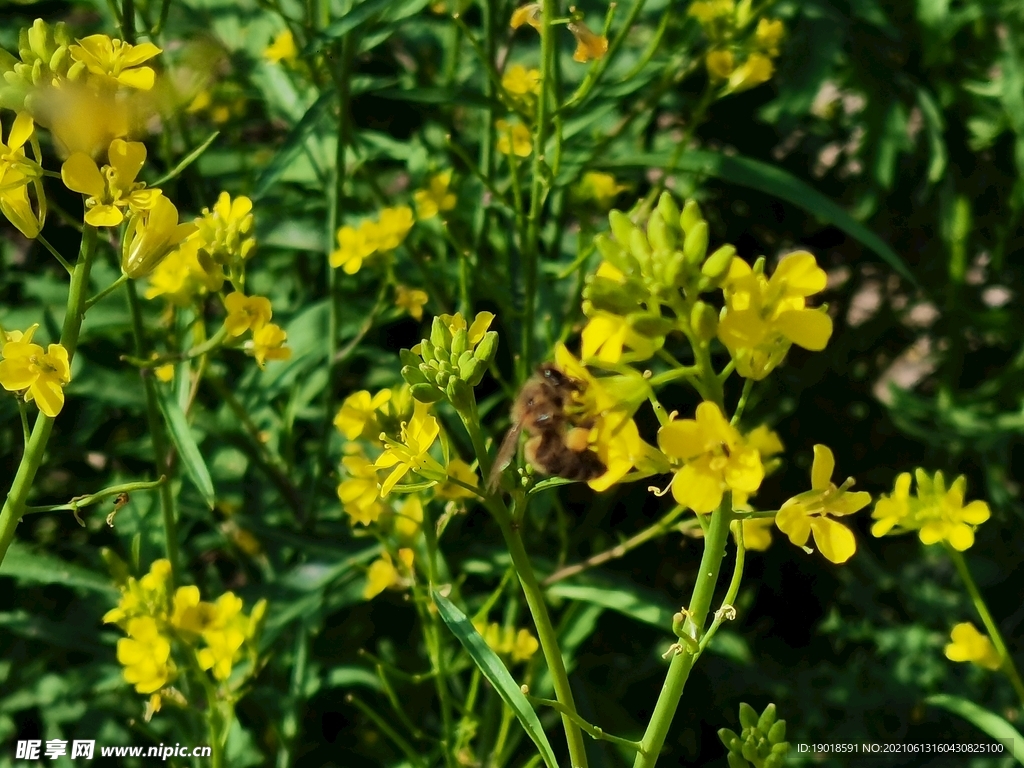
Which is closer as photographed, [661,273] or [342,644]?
[661,273]

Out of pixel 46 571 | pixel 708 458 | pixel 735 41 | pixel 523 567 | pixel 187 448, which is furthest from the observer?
pixel 735 41

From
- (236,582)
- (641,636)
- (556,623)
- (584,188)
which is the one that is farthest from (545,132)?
(236,582)

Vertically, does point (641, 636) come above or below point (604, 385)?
below

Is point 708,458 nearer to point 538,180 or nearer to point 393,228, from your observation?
point 538,180

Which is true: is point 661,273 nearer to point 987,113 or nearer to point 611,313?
point 611,313

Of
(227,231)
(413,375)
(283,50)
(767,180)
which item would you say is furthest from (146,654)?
(767,180)
